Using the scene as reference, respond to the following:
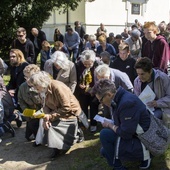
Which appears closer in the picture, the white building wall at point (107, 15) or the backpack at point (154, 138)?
the backpack at point (154, 138)

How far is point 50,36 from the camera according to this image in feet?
83.4

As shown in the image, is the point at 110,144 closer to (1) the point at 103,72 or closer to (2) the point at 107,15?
(1) the point at 103,72

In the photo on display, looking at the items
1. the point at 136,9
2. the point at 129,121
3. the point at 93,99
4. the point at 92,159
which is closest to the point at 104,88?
the point at 129,121

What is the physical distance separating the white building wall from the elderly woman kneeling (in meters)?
18.2

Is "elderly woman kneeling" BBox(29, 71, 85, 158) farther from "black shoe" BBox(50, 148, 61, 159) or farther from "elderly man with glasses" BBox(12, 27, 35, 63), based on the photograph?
"elderly man with glasses" BBox(12, 27, 35, 63)

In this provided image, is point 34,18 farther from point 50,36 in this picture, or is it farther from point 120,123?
point 50,36

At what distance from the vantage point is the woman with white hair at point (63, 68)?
4.93 m

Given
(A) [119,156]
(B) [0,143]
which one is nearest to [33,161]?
(B) [0,143]

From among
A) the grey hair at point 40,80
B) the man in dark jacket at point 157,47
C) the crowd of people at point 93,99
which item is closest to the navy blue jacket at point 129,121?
the crowd of people at point 93,99

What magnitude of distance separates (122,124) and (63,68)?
6.47ft

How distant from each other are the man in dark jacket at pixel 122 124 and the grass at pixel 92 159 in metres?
0.28

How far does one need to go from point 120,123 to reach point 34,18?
871 centimetres

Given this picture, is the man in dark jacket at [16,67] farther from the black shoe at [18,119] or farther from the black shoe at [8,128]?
the black shoe at [8,128]

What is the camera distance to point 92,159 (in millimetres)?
4172
